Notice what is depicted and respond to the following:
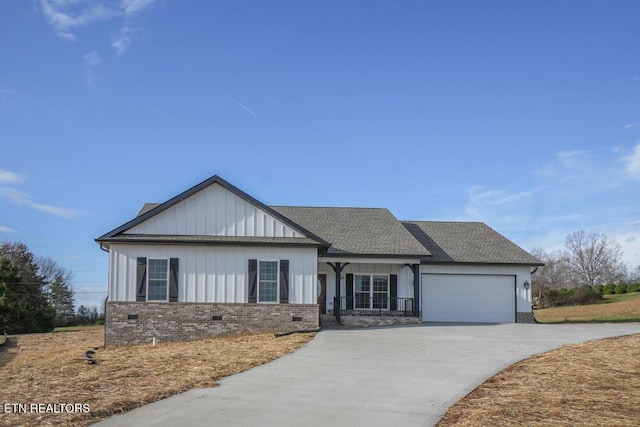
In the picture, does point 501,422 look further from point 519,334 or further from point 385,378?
point 519,334

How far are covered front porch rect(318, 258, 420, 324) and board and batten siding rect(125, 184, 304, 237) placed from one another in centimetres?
437

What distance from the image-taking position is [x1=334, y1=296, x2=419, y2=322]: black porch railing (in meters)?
26.5

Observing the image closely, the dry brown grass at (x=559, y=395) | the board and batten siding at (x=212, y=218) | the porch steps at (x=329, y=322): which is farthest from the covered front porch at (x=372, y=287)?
the dry brown grass at (x=559, y=395)

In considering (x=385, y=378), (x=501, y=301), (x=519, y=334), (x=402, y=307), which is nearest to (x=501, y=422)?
(x=385, y=378)

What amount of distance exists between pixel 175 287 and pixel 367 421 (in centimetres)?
1390

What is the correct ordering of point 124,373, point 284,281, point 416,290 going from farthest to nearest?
point 416,290 → point 284,281 → point 124,373

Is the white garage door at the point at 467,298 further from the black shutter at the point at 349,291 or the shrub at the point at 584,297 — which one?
the shrub at the point at 584,297

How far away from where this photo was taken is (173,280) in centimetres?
2191

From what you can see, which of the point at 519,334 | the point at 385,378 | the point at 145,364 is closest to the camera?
the point at 385,378

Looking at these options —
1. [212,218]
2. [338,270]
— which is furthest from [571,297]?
[212,218]

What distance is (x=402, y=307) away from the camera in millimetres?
26812

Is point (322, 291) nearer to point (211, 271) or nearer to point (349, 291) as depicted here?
point (349, 291)

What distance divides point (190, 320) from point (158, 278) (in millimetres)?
1829

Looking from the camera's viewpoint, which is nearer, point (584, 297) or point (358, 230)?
point (358, 230)
